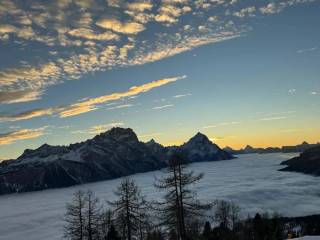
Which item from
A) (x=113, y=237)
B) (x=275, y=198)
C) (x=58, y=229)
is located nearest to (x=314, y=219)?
(x=275, y=198)

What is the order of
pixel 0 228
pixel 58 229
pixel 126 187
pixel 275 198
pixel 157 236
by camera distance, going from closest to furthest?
pixel 126 187 < pixel 157 236 < pixel 58 229 < pixel 0 228 < pixel 275 198

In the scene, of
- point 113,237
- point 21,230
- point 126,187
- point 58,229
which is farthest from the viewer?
point 21,230

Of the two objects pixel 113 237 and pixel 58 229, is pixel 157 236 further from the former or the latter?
pixel 58 229

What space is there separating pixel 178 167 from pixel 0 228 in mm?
160389

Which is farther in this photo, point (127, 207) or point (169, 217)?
point (127, 207)

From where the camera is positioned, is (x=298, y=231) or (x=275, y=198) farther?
(x=275, y=198)

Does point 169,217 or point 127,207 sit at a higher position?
point 127,207

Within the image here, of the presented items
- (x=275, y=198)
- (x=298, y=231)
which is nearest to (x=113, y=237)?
(x=298, y=231)

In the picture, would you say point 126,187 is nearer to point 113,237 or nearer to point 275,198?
point 113,237

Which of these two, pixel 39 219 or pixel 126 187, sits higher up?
pixel 126 187

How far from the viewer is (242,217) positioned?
143m

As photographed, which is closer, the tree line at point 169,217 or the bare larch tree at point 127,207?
the tree line at point 169,217

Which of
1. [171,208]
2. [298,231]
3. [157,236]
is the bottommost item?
[298,231]

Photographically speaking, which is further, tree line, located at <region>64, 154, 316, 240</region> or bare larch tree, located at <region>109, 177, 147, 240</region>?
bare larch tree, located at <region>109, 177, 147, 240</region>
